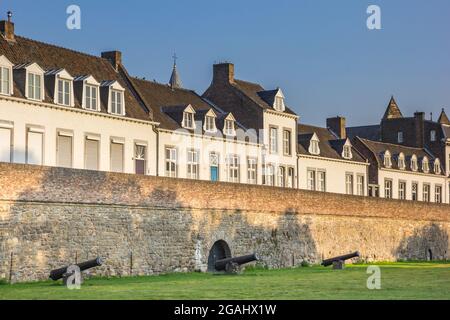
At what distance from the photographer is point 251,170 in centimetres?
6066

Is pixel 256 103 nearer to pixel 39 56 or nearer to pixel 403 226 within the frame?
pixel 403 226

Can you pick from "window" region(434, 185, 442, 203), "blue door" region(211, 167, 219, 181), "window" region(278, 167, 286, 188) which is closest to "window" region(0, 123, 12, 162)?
"blue door" region(211, 167, 219, 181)

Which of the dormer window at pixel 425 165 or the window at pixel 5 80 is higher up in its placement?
the window at pixel 5 80

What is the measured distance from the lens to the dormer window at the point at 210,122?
5641 centimetres

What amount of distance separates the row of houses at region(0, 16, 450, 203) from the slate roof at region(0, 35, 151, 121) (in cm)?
7

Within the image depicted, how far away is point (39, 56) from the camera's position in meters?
47.3

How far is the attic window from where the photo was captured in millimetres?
54362

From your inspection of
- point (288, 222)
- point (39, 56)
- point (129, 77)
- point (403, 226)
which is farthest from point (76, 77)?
point (403, 226)

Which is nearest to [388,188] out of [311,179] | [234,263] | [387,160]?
[387,160]

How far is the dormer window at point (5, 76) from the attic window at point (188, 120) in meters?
13.5

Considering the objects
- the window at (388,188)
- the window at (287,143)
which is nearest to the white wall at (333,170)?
the window at (287,143)

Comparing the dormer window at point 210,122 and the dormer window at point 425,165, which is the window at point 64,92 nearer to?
the dormer window at point 210,122

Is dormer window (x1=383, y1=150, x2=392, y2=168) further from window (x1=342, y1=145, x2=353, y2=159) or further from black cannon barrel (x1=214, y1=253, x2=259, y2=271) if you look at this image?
black cannon barrel (x1=214, y1=253, x2=259, y2=271)

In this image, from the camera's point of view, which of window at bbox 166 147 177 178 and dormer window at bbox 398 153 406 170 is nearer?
window at bbox 166 147 177 178
